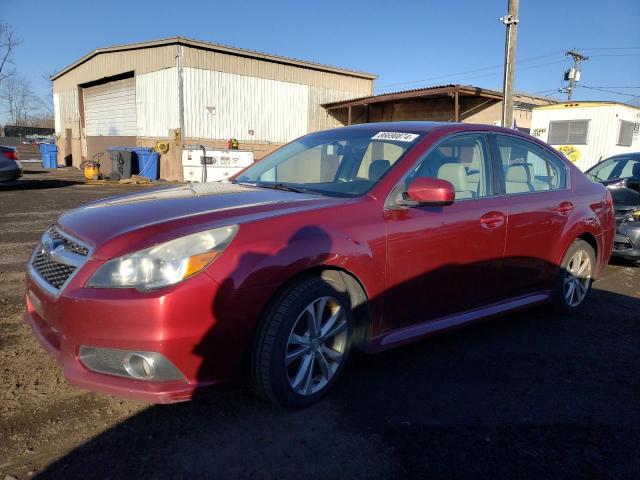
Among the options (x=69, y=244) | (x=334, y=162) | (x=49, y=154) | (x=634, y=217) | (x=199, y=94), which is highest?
(x=199, y=94)

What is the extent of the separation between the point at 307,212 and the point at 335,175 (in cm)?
89

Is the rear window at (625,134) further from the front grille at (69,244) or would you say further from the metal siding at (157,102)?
the front grille at (69,244)

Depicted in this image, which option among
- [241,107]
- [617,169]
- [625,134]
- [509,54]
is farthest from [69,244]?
[241,107]

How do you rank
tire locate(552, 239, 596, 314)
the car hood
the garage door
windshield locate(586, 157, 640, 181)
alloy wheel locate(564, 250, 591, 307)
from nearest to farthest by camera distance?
the car hood → tire locate(552, 239, 596, 314) → alloy wheel locate(564, 250, 591, 307) → windshield locate(586, 157, 640, 181) → the garage door

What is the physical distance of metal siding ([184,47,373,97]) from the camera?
19.3 metres

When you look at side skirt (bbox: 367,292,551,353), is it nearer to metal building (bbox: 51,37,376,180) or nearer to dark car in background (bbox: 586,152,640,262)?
dark car in background (bbox: 586,152,640,262)

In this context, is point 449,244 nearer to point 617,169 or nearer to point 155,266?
point 155,266

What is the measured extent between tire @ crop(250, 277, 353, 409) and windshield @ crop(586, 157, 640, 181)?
6619 mm

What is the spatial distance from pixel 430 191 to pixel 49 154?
92.5 feet

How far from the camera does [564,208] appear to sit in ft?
13.8

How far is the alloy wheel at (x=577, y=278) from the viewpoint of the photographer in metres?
4.42

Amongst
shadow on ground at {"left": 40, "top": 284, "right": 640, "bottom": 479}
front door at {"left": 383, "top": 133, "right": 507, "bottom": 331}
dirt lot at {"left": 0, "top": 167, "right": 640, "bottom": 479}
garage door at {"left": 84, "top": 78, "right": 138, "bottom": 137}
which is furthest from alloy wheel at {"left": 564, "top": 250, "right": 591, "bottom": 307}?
garage door at {"left": 84, "top": 78, "right": 138, "bottom": 137}

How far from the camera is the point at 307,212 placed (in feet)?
9.02

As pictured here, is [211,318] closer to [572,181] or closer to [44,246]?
[44,246]
